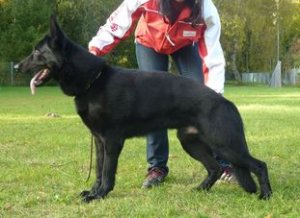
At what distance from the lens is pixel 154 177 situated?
240 inches

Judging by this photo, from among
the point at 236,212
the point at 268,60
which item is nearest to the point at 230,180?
the point at 236,212

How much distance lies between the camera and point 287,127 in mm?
11961

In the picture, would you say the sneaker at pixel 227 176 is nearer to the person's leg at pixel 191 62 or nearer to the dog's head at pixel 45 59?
the person's leg at pixel 191 62

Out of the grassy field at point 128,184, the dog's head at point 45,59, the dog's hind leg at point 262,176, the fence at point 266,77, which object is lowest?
the fence at point 266,77

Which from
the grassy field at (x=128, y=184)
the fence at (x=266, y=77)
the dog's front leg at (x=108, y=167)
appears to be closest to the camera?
the grassy field at (x=128, y=184)

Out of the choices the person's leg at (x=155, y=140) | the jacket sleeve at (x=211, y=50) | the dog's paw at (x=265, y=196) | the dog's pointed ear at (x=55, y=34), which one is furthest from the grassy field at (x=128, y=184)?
the dog's pointed ear at (x=55, y=34)

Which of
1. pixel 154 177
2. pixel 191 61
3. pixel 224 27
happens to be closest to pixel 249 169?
pixel 154 177

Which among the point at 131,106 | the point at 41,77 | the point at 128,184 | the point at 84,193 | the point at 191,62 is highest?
the point at 41,77

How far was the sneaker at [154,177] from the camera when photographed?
5.93m

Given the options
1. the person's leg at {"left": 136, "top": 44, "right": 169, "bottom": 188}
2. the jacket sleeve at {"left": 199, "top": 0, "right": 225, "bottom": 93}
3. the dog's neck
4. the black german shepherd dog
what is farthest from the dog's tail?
the dog's neck

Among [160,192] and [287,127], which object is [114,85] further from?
[287,127]

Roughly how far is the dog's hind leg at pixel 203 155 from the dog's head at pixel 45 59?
1427 mm

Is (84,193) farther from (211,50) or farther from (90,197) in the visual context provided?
(211,50)

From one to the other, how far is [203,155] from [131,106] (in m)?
1.07
